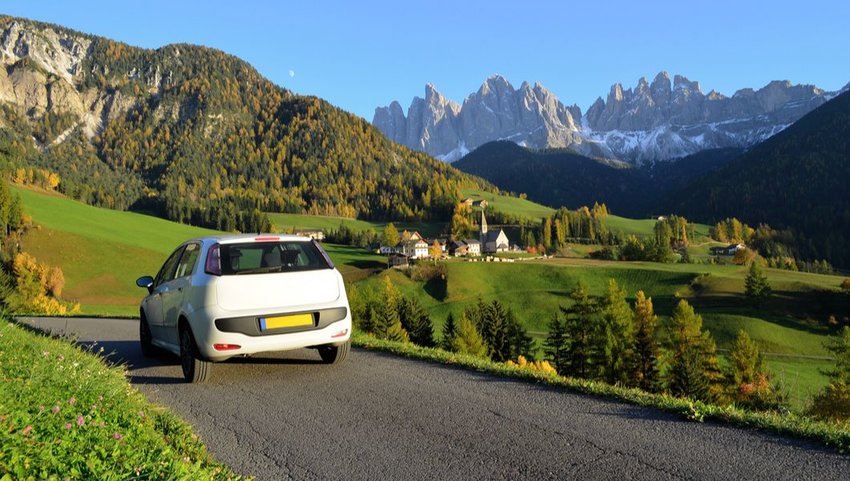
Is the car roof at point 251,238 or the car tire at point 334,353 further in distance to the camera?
the car tire at point 334,353

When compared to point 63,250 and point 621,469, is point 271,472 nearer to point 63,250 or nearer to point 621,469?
point 621,469

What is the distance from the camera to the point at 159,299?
37.0 feet

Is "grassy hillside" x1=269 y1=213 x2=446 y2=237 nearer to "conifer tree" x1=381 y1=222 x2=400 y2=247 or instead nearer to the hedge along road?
"conifer tree" x1=381 y1=222 x2=400 y2=247

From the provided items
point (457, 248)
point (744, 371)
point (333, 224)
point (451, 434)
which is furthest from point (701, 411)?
point (333, 224)

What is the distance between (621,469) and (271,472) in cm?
358

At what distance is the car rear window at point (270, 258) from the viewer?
9.35 meters

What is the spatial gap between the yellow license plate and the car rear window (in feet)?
2.76

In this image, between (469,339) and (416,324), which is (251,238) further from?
(416,324)

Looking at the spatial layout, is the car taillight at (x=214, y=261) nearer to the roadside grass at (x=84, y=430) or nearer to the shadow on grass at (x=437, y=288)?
the roadside grass at (x=84, y=430)

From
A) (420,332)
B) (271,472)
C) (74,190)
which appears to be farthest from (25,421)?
(74,190)

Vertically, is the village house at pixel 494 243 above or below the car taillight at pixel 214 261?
below

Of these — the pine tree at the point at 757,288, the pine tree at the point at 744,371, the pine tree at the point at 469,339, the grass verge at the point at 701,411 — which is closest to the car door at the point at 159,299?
the grass verge at the point at 701,411

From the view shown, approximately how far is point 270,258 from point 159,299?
133 inches

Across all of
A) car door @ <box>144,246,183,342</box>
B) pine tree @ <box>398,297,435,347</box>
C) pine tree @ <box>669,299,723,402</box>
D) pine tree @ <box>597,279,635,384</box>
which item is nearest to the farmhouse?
pine tree @ <box>669,299,723,402</box>
